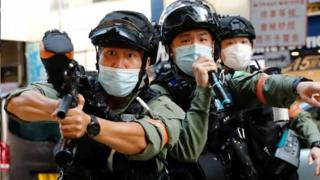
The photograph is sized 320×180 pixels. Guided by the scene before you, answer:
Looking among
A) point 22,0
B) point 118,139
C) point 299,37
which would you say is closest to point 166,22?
point 118,139

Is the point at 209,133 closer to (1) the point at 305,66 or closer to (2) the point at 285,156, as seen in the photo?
(2) the point at 285,156

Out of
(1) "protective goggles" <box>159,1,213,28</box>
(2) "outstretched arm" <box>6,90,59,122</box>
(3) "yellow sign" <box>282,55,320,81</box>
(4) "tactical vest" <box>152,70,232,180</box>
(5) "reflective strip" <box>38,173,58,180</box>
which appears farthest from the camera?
(3) "yellow sign" <box>282,55,320,81</box>

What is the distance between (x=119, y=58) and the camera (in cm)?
221

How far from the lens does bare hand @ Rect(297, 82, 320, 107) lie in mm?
2336

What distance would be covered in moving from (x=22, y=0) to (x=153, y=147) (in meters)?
9.37

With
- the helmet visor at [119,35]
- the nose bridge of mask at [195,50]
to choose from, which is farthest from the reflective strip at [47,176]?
the helmet visor at [119,35]

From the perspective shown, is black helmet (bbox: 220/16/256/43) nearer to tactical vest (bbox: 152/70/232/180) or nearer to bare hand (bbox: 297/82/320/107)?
tactical vest (bbox: 152/70/232/180)

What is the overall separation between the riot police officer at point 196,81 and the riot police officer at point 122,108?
25cm

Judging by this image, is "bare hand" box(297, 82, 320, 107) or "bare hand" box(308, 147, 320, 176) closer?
"bare hand" box(297, 82, 320, 107)

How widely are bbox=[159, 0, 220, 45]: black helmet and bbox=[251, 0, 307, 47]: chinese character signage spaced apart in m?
5.06

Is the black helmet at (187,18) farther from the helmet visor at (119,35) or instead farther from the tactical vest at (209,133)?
the helmet visor at (119,35)

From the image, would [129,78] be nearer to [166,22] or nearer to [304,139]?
[166,22]

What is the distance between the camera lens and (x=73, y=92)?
172cm

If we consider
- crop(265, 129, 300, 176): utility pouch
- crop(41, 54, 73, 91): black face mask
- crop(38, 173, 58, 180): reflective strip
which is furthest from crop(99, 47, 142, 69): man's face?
crop(38, 173, 58, 180): reflective strip
